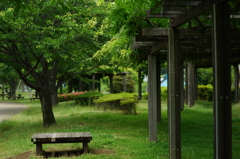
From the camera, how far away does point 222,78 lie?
372cm

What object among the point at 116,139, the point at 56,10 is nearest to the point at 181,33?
the point at 116,139

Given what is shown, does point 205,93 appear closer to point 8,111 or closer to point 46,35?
point 8,111

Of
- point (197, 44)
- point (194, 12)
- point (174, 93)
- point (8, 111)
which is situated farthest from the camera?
point (8, 111)

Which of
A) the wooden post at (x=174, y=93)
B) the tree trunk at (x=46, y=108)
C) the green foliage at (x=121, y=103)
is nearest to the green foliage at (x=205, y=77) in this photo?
the green foliage at (x=121, y=103)

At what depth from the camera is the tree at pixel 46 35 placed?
11336mm

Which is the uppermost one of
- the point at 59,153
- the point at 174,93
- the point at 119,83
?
the point at 119,83

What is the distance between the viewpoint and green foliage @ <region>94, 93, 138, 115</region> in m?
17.9

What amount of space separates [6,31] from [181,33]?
8022mm

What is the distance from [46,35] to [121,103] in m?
6.35

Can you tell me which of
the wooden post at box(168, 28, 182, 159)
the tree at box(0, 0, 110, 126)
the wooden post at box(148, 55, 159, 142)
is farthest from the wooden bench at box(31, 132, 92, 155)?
the tree at box(0, 0, 110, 126)

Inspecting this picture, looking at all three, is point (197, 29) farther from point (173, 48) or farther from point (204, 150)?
point (204, 150)

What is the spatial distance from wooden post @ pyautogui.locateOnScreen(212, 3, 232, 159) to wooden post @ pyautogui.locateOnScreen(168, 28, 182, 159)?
2286mm

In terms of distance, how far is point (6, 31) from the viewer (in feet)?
40.4

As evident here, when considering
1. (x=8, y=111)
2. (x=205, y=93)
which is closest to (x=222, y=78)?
(x=8, y=111)
